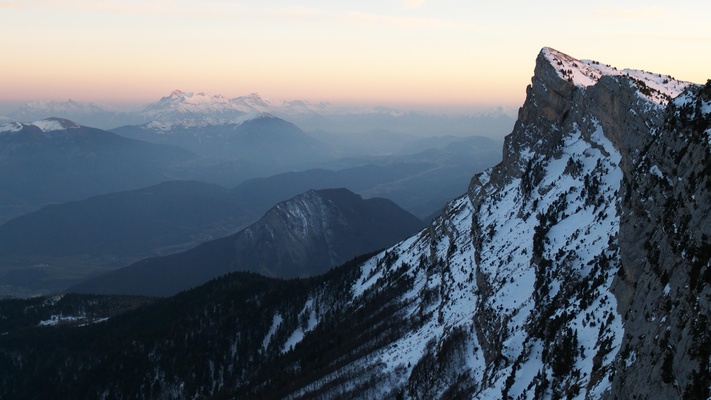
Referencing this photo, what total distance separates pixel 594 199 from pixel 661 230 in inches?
1426

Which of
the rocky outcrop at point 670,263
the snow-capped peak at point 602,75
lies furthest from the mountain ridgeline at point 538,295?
the snow-capped peak at point 602,75

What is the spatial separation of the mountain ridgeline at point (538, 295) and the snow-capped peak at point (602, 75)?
23.1 inches

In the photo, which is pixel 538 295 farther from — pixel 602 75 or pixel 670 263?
pixel 602 75

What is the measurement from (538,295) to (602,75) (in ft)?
184

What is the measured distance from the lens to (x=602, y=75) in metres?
107

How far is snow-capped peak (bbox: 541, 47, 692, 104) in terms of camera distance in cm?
7571

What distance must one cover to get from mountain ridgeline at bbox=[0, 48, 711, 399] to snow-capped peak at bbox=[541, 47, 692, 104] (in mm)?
586

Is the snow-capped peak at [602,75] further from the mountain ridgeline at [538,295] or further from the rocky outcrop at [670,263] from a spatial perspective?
the rocky outcrop at [670,263]

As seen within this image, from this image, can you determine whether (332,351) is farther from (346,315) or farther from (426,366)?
(426,366)

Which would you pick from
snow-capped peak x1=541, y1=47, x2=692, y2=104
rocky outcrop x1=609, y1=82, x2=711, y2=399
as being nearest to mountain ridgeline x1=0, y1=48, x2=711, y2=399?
rocky outcrop x1=609, y1=82, x2=711, y2=399

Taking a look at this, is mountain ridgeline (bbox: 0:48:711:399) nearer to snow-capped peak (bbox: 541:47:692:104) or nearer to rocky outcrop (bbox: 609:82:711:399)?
rocky outcrop (bbox: 609:82:711:399)

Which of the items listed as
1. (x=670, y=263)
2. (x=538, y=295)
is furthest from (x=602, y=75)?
(x=670, y=263)

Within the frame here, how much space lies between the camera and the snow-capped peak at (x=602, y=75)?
75706mm

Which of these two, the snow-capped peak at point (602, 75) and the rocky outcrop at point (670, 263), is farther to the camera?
the snow-capped peak at point (602, 75)
